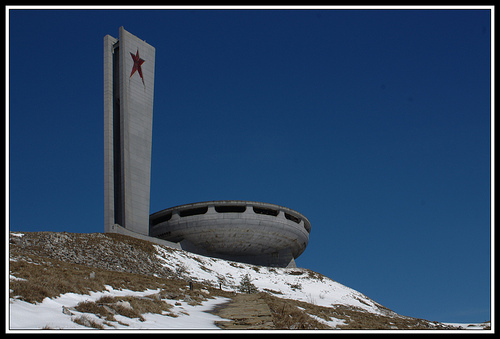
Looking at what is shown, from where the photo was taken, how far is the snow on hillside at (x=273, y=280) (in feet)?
118

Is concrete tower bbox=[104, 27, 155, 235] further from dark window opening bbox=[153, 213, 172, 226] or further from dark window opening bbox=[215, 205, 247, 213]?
→ dark window opening bbox=[215, 205, 247, 213]

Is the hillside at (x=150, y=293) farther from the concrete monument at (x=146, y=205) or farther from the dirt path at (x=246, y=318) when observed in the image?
the concrete monument at (x=146, y=205)

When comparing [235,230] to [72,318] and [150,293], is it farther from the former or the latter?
[72,318]

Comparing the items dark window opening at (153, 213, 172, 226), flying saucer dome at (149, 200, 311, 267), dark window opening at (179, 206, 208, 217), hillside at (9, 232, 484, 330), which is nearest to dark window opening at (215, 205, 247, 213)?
flying saucer dome at (149, 200, 311, 267)

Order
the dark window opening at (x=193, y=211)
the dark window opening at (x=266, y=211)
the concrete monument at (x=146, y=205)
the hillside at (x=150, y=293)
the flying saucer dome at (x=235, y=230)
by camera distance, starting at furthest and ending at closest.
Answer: the dark window opening at (x=266, y=211), the dark window opening at (x=193, y=211), the flying saucer dome at (x=235, y=230), the concrete monument at (x=146, y=205), the hillside at (x=150, y=293)

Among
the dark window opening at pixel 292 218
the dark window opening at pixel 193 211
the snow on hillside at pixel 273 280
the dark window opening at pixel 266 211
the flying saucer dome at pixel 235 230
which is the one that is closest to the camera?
the snow on hillside at pixel 273 280

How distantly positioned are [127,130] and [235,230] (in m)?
14.7

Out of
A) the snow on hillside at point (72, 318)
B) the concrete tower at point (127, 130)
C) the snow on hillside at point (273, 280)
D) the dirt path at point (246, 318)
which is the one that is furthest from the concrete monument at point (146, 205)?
the snow on hillside at point (72, 318)

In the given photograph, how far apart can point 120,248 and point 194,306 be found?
2021 centimetres

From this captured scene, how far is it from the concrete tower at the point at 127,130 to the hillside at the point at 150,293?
6495mm

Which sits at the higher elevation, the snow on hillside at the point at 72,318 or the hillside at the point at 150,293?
the hillside at the point at 150,293

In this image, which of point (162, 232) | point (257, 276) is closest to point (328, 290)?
point (257, 276)

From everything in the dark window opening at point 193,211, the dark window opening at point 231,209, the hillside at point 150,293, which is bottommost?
the hillside at point 150,293
